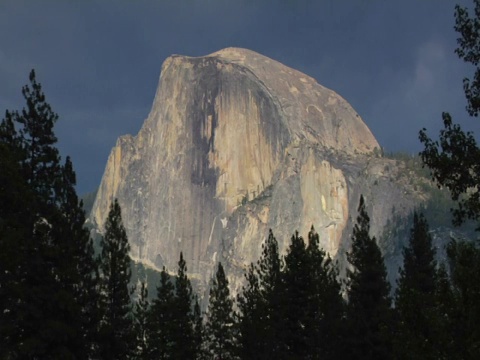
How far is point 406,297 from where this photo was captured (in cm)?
2073

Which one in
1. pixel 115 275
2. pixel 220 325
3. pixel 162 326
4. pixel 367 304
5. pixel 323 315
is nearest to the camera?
Answer: pixel 367 304

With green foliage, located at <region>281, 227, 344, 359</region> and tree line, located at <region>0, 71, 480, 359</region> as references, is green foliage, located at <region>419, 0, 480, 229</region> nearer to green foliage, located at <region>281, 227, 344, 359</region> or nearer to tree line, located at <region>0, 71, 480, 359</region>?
tree line, located at <region>0, 71, 480, 359</region>

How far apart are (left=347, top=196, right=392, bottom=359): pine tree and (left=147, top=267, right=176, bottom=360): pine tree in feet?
62.6

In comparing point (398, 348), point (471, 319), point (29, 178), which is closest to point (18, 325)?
point (29, 178)

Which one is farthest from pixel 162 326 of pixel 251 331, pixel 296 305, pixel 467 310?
pixel 467 310

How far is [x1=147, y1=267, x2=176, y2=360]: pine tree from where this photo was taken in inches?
2327

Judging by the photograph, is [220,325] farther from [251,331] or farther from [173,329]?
[251,331]

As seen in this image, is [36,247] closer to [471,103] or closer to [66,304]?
[66,304]

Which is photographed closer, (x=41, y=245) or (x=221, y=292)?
(x=41, y=245)

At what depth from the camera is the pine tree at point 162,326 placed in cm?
5909

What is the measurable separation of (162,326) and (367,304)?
2303 cm

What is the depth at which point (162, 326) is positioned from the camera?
6112cm

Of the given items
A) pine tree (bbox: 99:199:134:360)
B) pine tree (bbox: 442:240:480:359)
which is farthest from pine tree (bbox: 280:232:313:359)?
pine tree (bbox: 442:240:480:359)

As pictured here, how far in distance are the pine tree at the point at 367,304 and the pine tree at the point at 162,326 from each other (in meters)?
19.1
